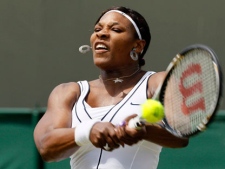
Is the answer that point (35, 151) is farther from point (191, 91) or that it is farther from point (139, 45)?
point (191, 91)

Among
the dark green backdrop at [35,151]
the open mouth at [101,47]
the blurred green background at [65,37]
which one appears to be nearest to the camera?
the open mouth at [101,47]

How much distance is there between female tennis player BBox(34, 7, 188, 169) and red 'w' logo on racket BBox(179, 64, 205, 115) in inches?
6.4

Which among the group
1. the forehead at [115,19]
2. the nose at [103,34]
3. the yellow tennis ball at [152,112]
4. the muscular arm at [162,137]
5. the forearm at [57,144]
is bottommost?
the forearm at [57,144]

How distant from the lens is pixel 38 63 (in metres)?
6.97

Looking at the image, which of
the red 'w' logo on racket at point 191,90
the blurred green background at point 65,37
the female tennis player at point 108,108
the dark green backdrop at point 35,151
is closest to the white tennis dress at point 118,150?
the female tennis player at point 108,108

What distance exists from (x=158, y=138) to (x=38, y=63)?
3.62 metres

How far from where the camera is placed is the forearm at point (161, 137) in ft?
11.3

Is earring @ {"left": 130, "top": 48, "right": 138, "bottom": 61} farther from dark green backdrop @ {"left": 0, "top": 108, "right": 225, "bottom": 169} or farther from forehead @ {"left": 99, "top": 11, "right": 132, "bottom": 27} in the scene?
dark green backdrop @ {"left": 0, "top": 108, "right": 225, "bottom": 169}

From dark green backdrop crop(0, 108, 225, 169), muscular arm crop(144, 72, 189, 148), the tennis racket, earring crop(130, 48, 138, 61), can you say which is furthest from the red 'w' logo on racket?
dark green backdrop crop(0, 108, 225, 169)

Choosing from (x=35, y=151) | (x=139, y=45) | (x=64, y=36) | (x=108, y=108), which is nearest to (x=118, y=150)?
(x=108, y=108)

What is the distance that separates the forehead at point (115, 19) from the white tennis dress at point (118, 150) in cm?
31

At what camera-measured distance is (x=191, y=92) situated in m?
3.39

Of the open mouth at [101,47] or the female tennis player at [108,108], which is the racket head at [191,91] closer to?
the female tennis player at [108,108]

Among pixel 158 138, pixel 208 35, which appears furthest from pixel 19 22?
pixel 158 138
